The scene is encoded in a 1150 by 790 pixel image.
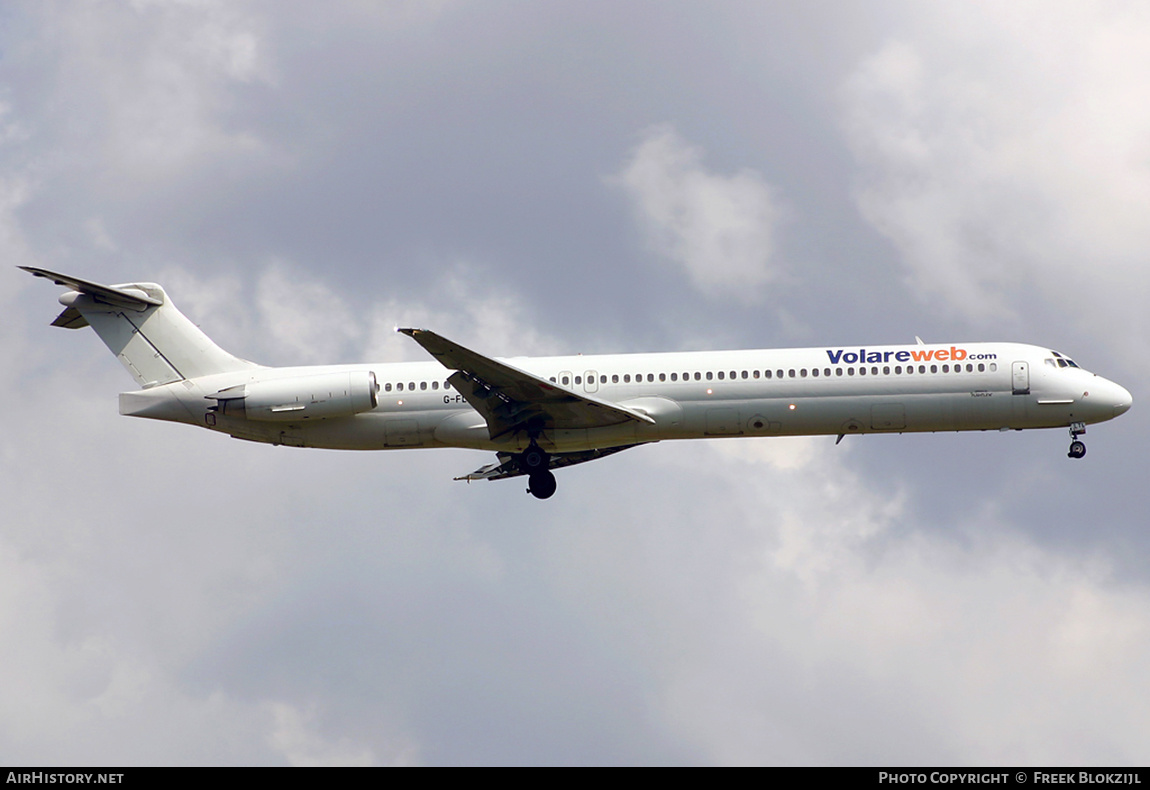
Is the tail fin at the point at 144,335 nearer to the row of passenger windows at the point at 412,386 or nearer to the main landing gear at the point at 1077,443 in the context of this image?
the row of passenger windows at the point at 412,386

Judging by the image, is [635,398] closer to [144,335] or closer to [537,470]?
[537,470]

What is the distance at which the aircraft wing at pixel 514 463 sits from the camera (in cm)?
4534

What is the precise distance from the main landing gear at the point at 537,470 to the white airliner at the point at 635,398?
5cm

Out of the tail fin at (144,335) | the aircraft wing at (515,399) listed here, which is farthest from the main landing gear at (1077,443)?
the tail fin at (144,335)

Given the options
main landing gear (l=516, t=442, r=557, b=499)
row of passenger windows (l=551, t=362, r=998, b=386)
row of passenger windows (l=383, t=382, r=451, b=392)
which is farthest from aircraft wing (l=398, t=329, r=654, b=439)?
row of passenger windows (l=551, t=362, r=998, b=386)

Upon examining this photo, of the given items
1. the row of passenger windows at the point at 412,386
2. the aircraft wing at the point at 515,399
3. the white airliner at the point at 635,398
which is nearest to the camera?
the aircraft wing at the point at 515,399

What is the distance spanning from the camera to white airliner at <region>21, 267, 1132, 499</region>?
4022 cm

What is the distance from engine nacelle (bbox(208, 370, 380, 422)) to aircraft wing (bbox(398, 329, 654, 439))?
277cm

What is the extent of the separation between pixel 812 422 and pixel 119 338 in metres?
21.8

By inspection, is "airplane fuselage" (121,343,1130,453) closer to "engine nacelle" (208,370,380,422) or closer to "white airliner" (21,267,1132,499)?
"white airliner" (21,267,1132,499)
